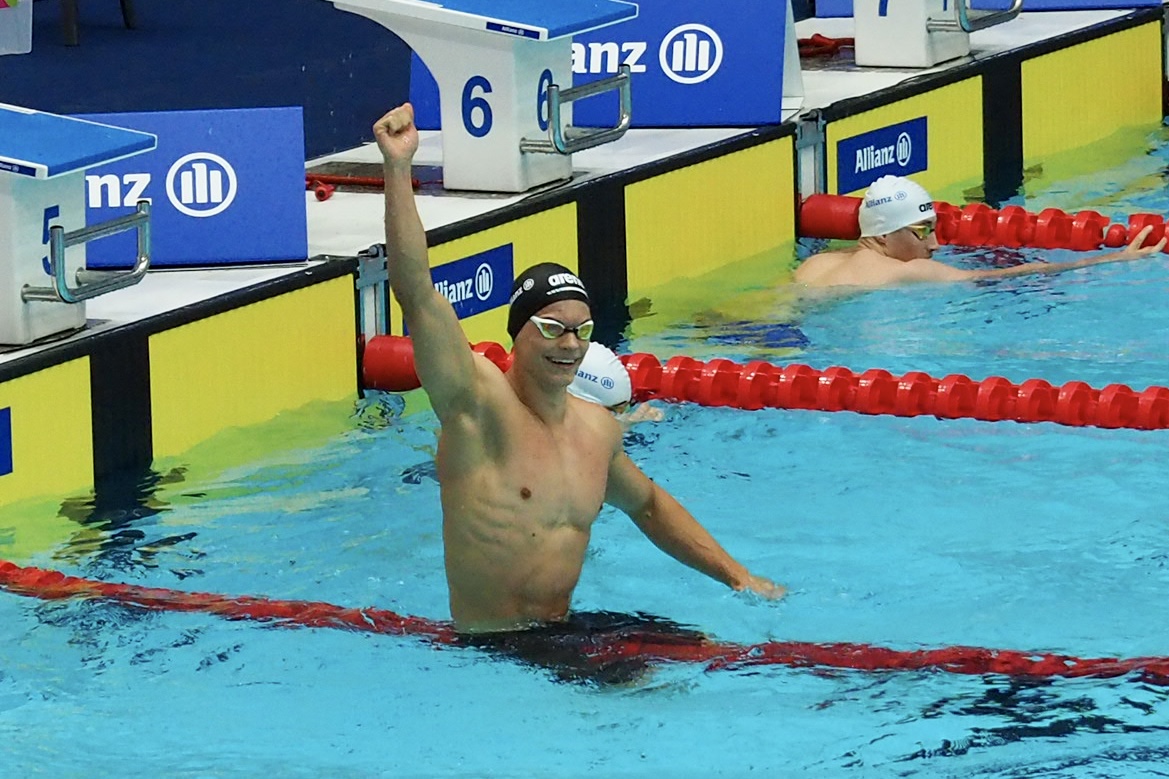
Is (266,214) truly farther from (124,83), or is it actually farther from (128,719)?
(124,83)

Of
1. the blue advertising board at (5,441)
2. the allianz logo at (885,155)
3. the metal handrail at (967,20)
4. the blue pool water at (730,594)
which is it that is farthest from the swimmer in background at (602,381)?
the metal handrail at (967,20)

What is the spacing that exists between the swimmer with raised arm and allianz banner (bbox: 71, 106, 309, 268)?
2.27 meters

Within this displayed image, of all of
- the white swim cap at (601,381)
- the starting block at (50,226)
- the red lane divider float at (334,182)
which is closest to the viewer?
the white swim cap at (601,381)

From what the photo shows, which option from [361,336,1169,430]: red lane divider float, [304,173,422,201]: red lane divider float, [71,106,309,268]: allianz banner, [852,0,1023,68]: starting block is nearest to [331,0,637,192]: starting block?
[304,173,422,201]: red lane divider float

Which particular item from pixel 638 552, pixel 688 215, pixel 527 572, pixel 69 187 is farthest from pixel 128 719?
pixel 688 215

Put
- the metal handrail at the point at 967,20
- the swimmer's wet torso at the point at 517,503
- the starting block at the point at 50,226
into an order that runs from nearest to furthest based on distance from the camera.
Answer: the swimmer's wet torso at the point at 517,503
the starting block at the point at 50,226
the metal handrail at the point at 967,20

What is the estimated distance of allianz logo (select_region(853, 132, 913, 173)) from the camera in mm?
8023

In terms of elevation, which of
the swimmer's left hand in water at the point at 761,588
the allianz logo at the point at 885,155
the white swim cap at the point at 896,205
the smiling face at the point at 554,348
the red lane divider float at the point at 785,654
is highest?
the allianz logo at the point at 885,155

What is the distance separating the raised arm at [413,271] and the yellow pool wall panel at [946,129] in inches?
178

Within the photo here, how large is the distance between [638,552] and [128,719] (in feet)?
4.48

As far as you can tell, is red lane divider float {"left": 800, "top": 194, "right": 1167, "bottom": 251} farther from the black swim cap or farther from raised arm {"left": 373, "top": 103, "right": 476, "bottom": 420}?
raised arm {"left": 373, "top": 103, "right": 476, "bottom": 420}

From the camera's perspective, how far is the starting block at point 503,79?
6535mm

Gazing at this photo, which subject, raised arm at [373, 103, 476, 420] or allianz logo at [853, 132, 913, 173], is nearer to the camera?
raised arm at [373, 103, 476, 420]

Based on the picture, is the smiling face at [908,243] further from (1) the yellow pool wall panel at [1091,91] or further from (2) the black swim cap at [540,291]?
(2) the black swim cap at [540,291]
